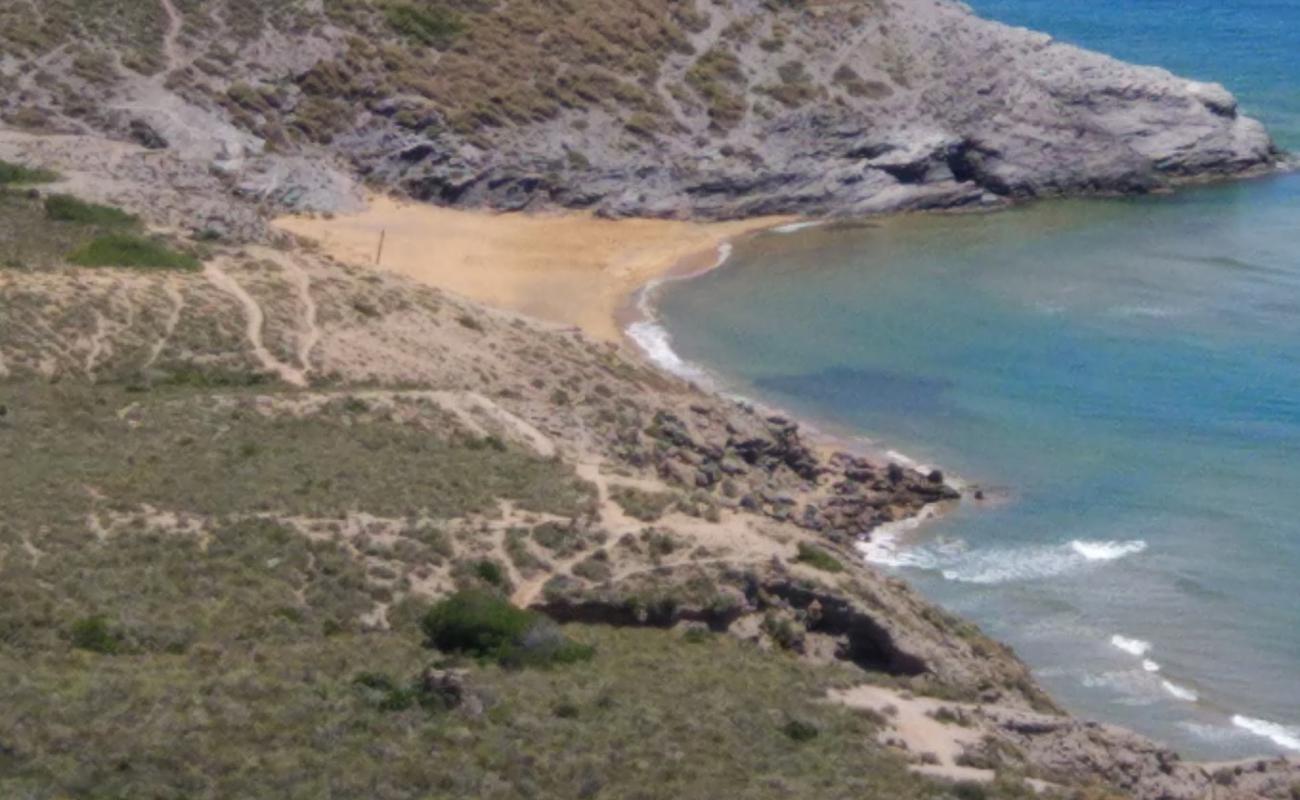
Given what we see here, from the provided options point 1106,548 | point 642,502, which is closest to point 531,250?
point 1106,548

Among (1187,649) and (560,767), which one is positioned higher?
(560,767)

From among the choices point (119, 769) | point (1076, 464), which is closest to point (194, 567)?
point (119, 769)

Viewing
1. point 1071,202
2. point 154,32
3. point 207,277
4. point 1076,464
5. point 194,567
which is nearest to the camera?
point 194,567

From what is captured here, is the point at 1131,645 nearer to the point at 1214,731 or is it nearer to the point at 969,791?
the point at 1214,731

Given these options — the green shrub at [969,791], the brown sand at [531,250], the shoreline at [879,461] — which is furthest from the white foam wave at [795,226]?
the green shrub at [969,791]

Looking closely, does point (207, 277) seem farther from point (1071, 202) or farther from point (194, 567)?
point (1071, 202)

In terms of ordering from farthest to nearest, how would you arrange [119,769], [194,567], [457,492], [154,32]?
[154,32], [457,492], [194,567], [119,769]

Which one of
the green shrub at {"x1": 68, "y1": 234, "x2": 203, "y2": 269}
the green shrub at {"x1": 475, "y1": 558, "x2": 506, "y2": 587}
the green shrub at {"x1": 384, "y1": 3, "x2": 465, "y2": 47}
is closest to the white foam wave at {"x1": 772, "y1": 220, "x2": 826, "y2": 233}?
the green shrub at {"x1": 384, "y1": 3, "x2": 465, "y2": 47}
